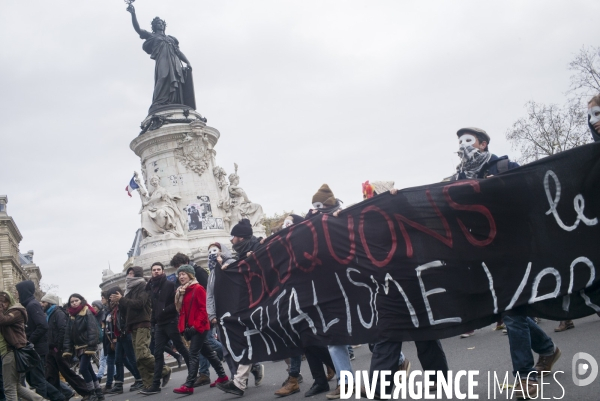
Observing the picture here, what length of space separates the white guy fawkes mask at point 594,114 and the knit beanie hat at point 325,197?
3.16 m

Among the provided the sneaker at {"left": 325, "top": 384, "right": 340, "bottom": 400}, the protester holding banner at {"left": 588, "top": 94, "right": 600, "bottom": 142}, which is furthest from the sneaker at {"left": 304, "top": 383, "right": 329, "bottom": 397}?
the protester holding banner at {"left": 588, "top": 94, "right": 600, "bottom": 142}

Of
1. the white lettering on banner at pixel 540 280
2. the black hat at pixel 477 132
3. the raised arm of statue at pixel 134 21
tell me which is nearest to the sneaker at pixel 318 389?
the white lettering on banner at pixel 540 280

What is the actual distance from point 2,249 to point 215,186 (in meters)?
57.9

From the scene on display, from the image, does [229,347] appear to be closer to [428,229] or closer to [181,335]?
[181,335]

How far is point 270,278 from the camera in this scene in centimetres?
761

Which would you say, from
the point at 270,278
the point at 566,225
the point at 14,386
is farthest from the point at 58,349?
the point at 566,225

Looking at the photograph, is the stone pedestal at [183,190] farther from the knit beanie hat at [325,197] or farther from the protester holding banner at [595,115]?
the protester holding banner at [595,115]

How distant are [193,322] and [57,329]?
9.34 ft

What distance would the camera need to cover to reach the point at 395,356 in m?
5.54

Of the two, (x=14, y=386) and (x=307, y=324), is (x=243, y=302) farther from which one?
(x=14, y=386)

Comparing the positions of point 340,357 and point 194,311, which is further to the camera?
point 194,311

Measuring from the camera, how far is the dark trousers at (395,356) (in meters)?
5.48

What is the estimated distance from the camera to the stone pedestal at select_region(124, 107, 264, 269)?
76.3ft

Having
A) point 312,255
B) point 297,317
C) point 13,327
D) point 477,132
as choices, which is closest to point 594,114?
point 477,132
